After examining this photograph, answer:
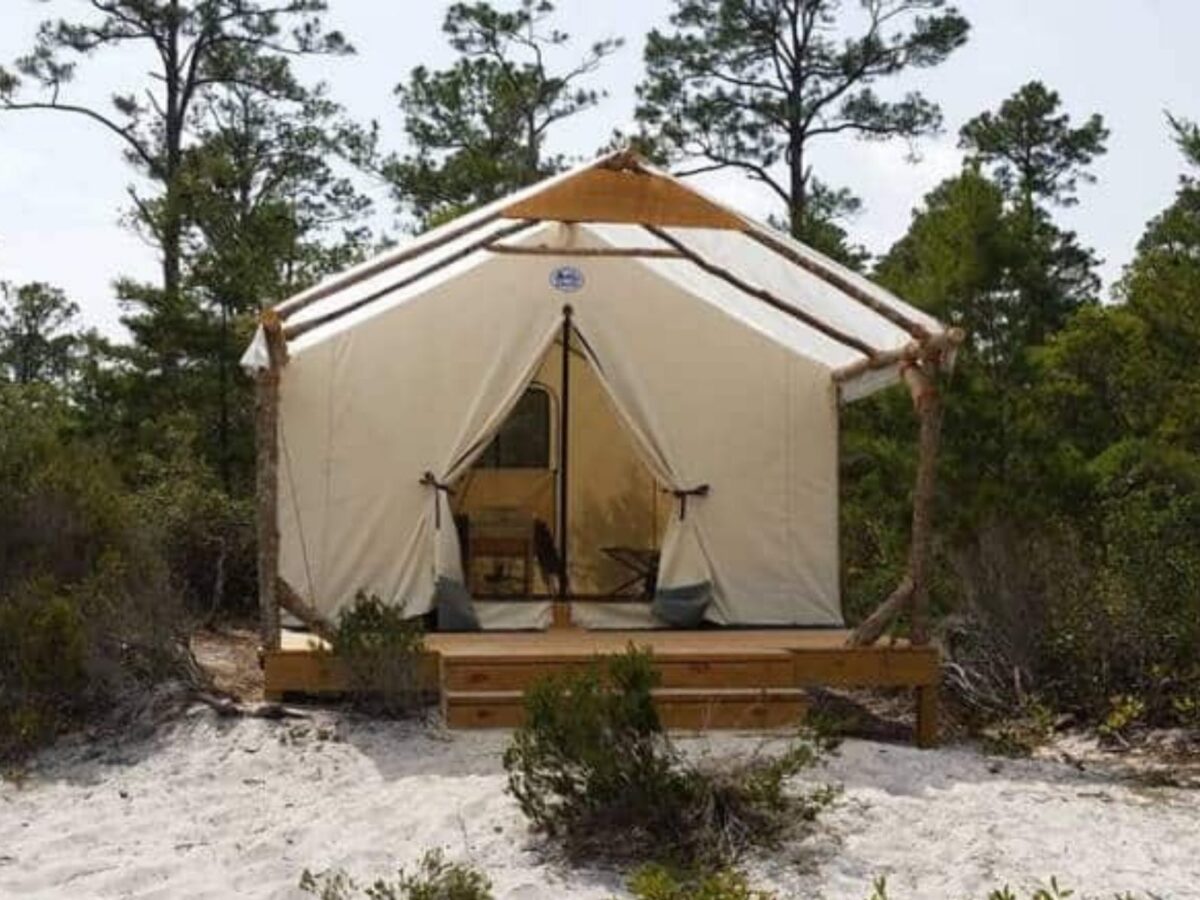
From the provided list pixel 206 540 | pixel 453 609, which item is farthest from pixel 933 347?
pixel 206 540

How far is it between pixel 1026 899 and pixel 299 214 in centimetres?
1709

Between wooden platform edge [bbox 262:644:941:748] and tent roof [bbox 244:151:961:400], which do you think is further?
tent roof [bbox 244:151:961:400]


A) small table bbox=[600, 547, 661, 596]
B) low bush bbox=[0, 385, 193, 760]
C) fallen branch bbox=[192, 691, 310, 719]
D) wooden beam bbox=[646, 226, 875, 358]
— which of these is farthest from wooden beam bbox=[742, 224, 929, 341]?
low bush bbox=[0, 385, 193, 760]

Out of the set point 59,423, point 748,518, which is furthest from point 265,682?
point 59,423

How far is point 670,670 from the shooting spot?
6555mm

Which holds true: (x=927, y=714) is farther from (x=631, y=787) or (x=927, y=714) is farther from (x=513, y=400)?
(x=513, y=400)

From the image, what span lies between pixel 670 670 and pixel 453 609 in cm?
204

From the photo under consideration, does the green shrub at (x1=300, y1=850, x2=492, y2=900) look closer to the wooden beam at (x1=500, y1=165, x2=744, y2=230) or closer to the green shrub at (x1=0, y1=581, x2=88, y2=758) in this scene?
the green shrub at (x1=0, y1=581, x2=88, y2=758)

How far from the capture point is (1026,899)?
4.32 meters

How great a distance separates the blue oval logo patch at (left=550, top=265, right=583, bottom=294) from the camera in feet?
29.2

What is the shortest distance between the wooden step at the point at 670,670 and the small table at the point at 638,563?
8.54 feet

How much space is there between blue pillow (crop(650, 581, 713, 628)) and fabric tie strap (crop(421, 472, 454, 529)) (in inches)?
50.8

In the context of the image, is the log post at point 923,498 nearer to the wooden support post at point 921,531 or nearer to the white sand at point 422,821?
the wooden support post at point 921,531

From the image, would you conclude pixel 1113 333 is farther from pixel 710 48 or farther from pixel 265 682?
pixel 710 48
